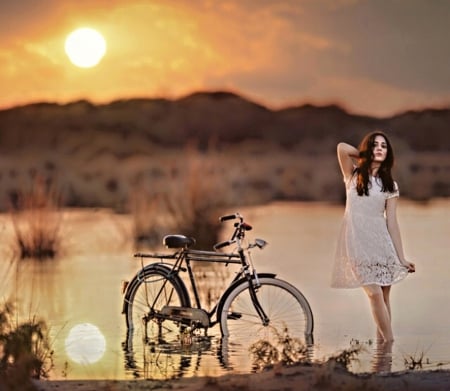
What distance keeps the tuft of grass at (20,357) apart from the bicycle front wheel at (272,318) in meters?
1.69

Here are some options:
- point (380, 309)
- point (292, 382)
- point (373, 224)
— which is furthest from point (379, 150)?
point (292, 382)

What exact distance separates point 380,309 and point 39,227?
8874 millimetres

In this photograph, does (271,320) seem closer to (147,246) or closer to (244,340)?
(244,340)

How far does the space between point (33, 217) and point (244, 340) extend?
8.45 meters

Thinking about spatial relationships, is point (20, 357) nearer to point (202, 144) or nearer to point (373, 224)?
point (373, 224)

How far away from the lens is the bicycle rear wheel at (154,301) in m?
11.9

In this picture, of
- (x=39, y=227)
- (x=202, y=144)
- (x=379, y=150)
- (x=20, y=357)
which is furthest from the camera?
(x=202, y=144)

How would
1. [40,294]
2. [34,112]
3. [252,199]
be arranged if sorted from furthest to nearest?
1. [34,112]
2. [252,199]
3. [40,294]

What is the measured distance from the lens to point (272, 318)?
12141 mm

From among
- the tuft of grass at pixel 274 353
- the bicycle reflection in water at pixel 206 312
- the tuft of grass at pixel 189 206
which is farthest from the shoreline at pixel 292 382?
the tuft of grass at pixel 189 206

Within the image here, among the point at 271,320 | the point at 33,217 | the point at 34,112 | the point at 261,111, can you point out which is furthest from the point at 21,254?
the point at 261,111

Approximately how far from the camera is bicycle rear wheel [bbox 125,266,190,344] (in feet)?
39.1

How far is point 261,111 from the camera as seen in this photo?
352 ft

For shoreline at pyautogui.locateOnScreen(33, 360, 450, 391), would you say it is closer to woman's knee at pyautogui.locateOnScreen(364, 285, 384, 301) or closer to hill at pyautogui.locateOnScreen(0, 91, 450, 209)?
woman's knee at pyautogui.locateOnScreen(364, 285, 384, 301)
